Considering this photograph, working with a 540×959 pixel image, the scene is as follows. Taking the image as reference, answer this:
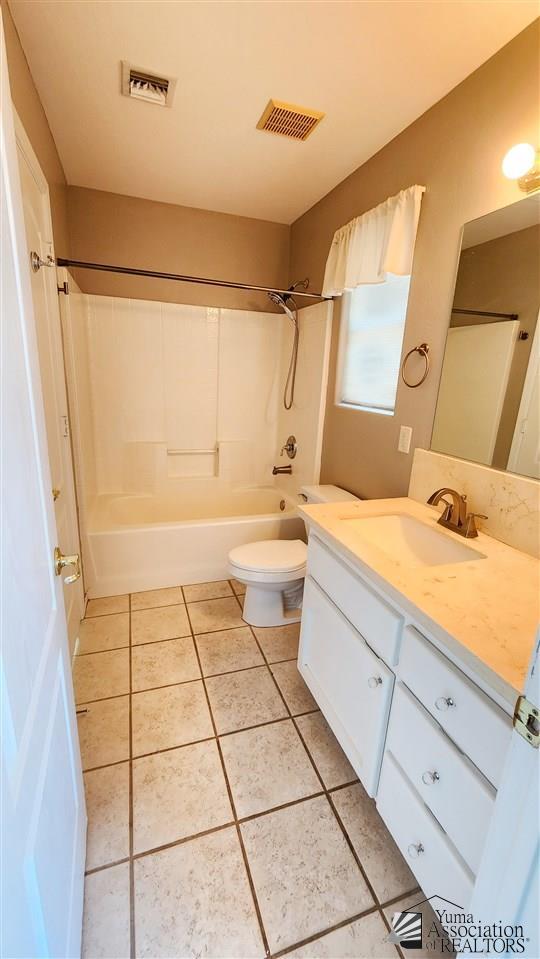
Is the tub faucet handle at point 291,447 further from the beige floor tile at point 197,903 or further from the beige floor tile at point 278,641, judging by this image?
the beige floor tile at point 197,903

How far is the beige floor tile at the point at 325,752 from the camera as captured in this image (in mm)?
1401

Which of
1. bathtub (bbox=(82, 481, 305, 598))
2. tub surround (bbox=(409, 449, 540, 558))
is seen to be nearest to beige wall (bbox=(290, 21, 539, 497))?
tub surround (bbox=(409, 449, 540, 558))

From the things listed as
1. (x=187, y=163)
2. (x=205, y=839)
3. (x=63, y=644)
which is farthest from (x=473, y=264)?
(x=205, y=839)

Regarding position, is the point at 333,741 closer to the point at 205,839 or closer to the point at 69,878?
the point at 205,839

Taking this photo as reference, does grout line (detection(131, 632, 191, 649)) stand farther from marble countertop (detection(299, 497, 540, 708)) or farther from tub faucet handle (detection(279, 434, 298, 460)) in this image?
tub faucet handle (detection(279, 434, 298, 460))

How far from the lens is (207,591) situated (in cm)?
253

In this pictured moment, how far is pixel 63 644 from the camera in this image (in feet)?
3.19

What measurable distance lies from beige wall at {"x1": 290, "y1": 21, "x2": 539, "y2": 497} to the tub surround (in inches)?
6.3

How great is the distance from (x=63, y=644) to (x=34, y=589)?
344 mm

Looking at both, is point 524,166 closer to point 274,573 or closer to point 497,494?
point 497,494

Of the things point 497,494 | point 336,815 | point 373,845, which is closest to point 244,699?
point 336,815

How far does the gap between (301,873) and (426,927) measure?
339 mm

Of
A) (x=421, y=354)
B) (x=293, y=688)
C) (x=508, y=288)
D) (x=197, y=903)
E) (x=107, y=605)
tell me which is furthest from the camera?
(x=107, y=605)

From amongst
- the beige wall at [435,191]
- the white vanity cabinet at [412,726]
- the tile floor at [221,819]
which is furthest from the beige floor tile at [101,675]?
the beige wall at [435,191]
